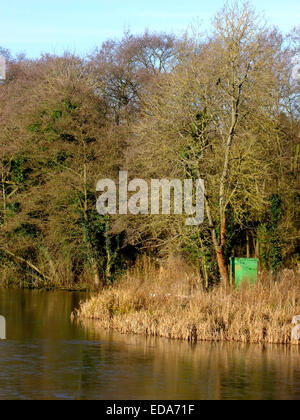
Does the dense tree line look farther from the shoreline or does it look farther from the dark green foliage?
the shoreline

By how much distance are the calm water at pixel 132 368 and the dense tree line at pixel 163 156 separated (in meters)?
6.10

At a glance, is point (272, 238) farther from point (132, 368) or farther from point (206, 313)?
point (132, 368)

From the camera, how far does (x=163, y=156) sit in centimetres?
2162

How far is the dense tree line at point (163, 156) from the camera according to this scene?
69.1 ft

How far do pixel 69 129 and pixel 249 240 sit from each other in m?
7.66

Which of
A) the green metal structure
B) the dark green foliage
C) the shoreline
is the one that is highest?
the dark green foliage

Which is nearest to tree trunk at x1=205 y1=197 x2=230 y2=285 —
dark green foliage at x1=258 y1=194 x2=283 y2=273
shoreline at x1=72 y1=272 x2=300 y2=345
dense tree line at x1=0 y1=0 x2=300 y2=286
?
dense tree line at x1=0 y1=0 x2=300 y2=286

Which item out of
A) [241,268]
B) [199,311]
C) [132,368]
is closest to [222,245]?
[241,268]

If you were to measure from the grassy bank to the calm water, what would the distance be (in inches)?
16.7

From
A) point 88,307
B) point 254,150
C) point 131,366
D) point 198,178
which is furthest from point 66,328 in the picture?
point 254,150

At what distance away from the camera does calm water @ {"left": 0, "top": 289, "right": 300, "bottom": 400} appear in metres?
11.3

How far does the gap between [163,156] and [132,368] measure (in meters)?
9.78

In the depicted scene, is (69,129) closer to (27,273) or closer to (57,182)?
(57,182)

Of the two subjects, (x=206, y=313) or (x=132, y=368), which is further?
(x=206, y=313)
